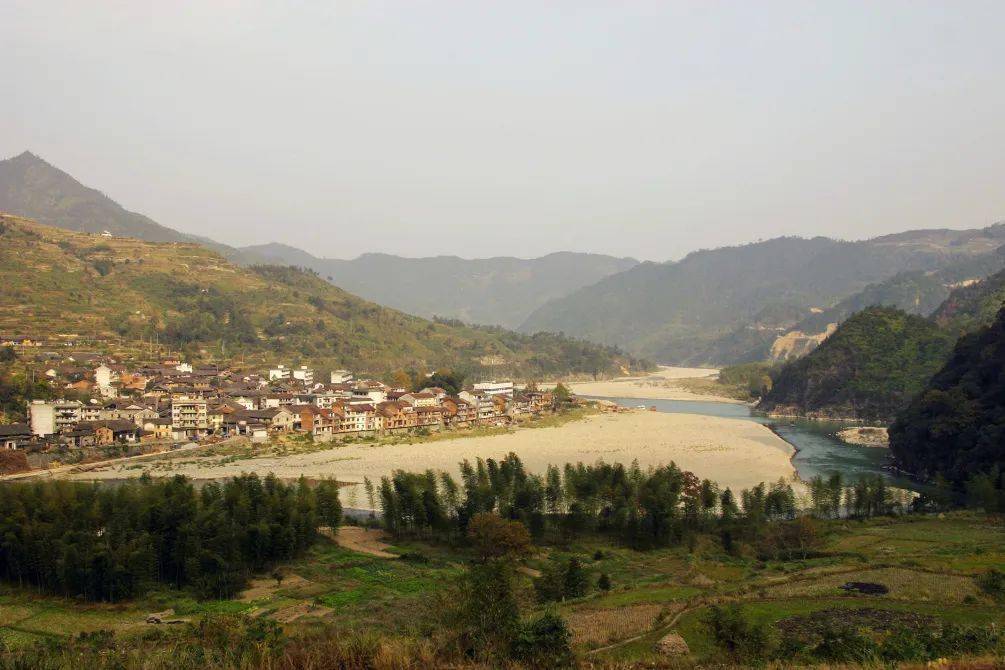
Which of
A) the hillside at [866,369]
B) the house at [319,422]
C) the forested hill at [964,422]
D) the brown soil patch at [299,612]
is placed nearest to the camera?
the brown soil patch at [299,612]

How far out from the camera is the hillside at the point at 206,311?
8650cm

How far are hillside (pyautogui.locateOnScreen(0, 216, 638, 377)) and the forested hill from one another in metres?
73.2

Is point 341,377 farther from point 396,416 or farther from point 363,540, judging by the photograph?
point 363,540

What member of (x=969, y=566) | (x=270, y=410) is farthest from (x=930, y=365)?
(x=270, y=410)

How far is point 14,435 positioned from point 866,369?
85448mm

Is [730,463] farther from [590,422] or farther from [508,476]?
[590,422]

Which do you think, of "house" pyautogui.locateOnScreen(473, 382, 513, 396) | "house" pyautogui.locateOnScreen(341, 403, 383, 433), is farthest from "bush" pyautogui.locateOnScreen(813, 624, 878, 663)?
"house" pyautogui.locateOnScreen(473, 382, 513, 396)

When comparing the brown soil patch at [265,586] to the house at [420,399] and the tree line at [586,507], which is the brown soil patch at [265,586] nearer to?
the tree line at [586,507]

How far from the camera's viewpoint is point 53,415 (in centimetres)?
5150

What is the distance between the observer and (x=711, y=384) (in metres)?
127

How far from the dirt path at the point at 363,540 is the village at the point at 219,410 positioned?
3105 centimetres

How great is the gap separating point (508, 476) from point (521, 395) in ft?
182

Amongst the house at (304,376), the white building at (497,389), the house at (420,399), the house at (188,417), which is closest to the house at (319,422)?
the house at (188,417)

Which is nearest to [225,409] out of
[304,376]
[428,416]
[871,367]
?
[428,416]
